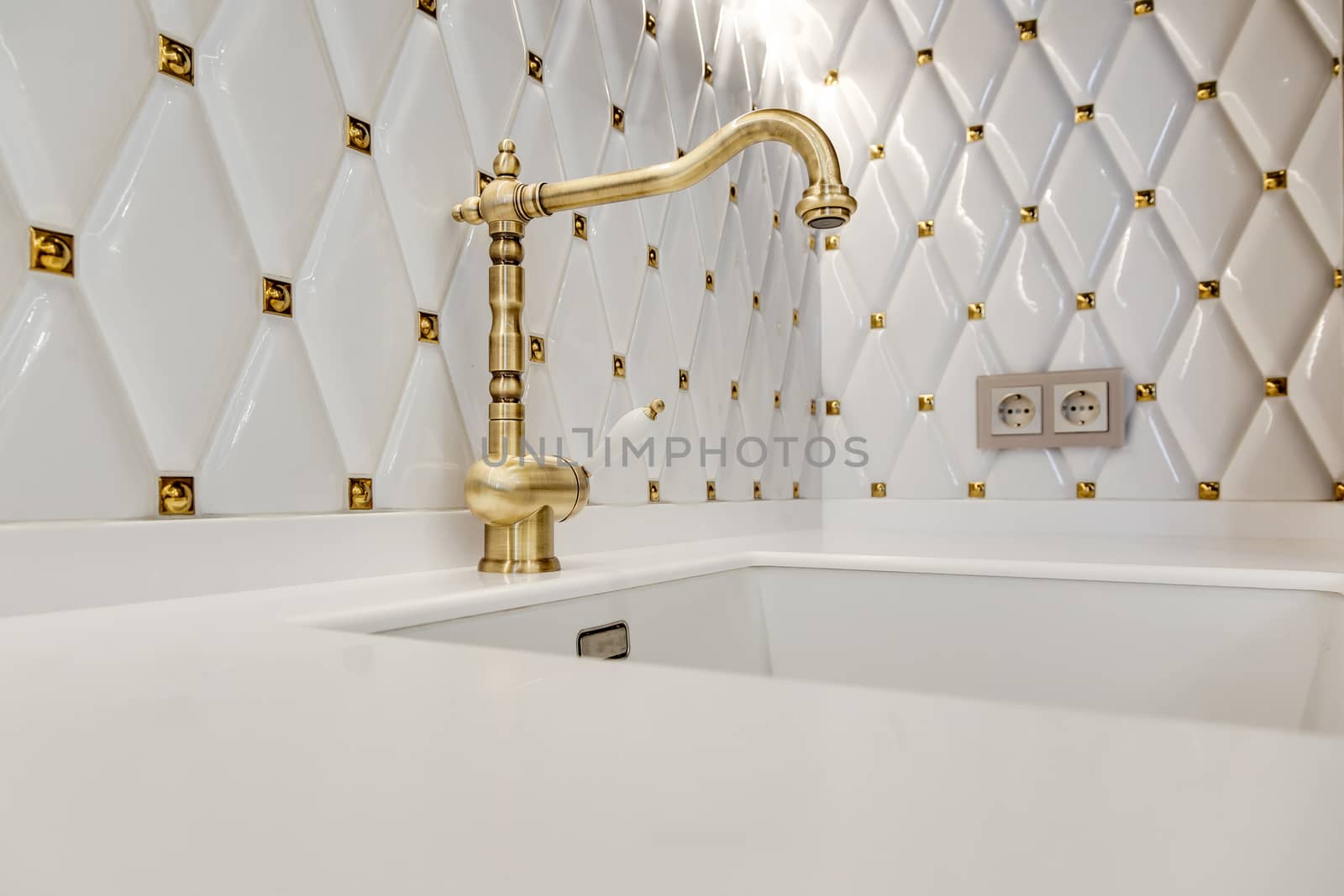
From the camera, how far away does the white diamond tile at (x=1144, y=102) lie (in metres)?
1.27

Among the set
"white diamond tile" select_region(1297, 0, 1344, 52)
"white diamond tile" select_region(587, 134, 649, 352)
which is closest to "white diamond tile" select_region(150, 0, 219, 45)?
"white diamond tile" select_region(587, 134, 649, 352)

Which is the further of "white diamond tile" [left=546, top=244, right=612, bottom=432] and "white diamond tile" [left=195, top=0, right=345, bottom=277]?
"white diamond tile" [left=546, top=244, right=612, bottom=432]

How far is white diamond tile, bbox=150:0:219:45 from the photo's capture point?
0.56 m

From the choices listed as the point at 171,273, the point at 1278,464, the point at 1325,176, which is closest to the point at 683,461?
the point at 171,273

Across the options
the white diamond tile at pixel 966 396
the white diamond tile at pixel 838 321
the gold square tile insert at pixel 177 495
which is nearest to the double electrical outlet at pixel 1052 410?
the white diamond tile at pixel 966 396

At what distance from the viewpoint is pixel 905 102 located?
4.80ft

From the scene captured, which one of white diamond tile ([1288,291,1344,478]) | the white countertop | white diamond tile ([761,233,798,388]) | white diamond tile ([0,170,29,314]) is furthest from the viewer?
white diamond tile ([761,233,798,388])

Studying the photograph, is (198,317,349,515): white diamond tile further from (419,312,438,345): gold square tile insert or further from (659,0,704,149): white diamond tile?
(659,0,704,149): white diamond tile

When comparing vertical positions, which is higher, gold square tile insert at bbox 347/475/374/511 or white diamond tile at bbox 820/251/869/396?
white diamond tile at bbox 820/251/869/396

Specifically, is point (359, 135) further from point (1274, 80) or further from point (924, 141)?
point (1274, 80)

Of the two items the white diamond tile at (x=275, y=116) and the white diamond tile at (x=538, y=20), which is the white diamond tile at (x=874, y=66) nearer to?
the white diamond tile at (x=538, y=20)

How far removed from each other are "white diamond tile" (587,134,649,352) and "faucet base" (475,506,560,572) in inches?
13.7

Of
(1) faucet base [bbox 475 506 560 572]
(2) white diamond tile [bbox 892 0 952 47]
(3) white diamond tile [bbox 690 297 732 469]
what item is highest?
(2) white diamond tile [bbox 892 0 952 47]

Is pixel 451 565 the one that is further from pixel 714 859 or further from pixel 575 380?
pixel 714 859
